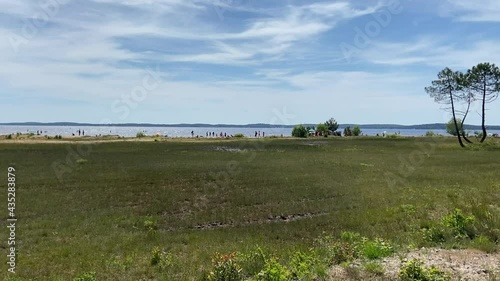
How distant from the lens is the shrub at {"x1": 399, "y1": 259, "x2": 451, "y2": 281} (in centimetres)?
868

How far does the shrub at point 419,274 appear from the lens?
8.68 meters

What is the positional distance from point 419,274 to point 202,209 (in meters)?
15.3

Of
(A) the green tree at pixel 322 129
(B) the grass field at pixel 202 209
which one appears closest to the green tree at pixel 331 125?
(A) the green tree at pixel 322 129

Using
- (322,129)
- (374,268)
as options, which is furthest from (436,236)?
(322,129)

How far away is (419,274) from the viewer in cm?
881

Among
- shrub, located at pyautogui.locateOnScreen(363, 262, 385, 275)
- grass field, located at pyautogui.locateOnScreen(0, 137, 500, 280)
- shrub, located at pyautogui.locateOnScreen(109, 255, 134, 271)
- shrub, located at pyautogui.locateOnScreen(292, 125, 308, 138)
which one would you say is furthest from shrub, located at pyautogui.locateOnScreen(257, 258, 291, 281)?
shrub, located at pyautogui.locateOnScreen(292, 125, 308, 138)

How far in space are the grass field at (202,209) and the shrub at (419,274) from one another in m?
4.27

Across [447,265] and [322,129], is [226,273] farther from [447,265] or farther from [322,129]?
[322,129]

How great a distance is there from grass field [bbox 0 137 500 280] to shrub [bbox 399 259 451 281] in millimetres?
4274

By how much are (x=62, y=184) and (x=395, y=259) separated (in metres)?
24.2

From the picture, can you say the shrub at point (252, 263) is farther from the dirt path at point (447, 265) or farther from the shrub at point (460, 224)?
the shrub at point (460, 224)

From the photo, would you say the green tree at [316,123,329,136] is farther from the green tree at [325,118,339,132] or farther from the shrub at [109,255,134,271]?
the shrub at [109,255,134,271]

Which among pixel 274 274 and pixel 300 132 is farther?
pixel 300 132

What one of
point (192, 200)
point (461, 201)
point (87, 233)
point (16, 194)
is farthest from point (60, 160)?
point (461, 201)
